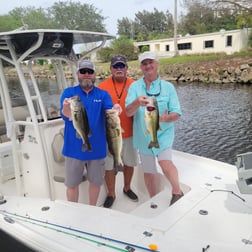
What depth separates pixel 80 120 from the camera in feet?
8.01

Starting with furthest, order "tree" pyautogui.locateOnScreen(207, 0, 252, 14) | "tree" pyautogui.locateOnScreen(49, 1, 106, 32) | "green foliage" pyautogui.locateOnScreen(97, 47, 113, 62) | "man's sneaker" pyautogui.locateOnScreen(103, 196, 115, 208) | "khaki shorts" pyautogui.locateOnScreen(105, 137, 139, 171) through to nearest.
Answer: "tree" pyautogui.locateOnScreen(49, 1, 106, 32) → "green foliage" pyautogui.locateOnScreen(97, 47, 113, 62) → "tree" pyautogui.locateOnScreen(207, 0, 252, 14) → "man's sneaker" pyautogui.locateOnScreen(103, 196, 115, 208) → "khaki shorts" pyautogui.locateOnScreen(105, 137, 139, 171)

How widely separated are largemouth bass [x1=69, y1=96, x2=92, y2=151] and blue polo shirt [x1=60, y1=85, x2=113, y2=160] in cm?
16

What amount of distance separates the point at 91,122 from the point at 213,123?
1023 centimetres

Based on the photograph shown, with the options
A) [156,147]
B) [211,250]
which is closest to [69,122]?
[156,147]

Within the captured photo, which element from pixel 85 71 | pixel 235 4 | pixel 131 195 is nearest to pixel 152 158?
pixel 131 195

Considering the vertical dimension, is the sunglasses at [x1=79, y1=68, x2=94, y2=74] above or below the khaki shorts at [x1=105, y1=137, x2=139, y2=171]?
above

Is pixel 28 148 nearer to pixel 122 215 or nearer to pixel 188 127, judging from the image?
pixel 122 215

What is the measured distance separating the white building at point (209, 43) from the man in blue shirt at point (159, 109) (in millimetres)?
30288

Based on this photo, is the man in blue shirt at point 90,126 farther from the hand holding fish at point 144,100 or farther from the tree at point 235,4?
the tree at point 235,4

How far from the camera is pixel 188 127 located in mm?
11750

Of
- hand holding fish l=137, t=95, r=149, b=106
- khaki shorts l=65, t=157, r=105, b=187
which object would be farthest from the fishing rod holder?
khaki shorts l=65, t=157, r=105, b=187

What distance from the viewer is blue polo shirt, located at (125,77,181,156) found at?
2830 millimetres

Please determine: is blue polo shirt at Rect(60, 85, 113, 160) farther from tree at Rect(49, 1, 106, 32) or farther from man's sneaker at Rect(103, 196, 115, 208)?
tree at Rect(49, 1, 106, 32)

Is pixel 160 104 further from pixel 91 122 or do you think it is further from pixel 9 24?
pixel 9 24
